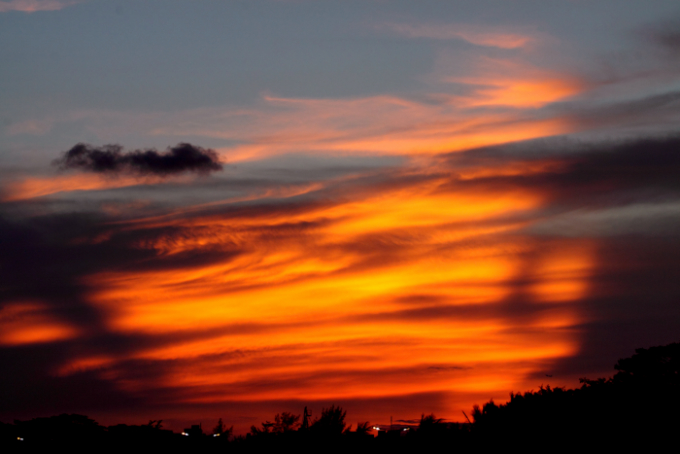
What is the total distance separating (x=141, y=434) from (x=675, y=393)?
22434 mm

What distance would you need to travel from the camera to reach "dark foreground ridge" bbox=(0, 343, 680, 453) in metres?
22.4

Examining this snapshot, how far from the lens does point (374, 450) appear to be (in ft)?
74.3

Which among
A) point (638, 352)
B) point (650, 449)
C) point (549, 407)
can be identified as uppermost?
point (638, 352)

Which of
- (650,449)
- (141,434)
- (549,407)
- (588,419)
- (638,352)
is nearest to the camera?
(141,434)

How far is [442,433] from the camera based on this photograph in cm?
2333

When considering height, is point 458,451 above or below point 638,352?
below

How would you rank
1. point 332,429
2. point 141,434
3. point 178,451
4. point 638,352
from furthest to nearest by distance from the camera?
point 638,352
point 141,434
point 178,451
point 332,429

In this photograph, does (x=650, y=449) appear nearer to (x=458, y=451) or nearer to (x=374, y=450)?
(x=458, y=451)

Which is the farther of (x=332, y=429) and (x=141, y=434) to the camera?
(x=141, y=434)

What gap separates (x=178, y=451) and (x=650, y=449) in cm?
1678

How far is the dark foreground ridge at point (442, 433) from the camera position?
22.4m

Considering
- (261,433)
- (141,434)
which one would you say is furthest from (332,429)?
(141,434)

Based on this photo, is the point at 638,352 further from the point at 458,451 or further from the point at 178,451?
the point at 178,451

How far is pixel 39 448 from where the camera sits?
25.8 meters
